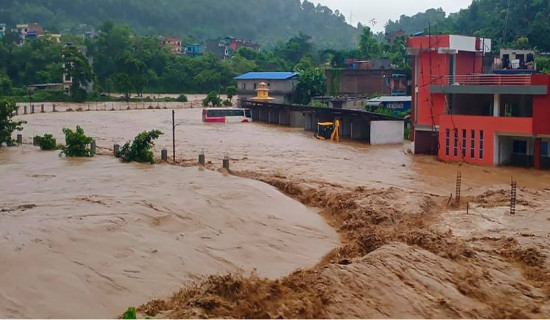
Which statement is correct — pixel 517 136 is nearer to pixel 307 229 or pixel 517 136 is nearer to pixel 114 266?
pixel 307 229

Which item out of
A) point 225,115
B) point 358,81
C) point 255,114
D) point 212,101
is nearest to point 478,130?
point 225,115

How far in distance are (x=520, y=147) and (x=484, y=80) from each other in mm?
2650

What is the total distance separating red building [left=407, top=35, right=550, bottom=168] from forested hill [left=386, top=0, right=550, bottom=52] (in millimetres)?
10508

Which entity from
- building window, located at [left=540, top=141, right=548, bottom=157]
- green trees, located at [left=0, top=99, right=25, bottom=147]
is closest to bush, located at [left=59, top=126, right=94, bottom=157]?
green trees, located at [left=0, top=99, right=25, bottom=147]

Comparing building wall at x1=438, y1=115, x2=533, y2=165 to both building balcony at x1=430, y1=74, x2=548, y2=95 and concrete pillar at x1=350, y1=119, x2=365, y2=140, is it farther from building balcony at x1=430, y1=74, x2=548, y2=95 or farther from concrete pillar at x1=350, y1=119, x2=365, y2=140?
concrete pillar at x1=350, y1=119, x2=365, y2=140

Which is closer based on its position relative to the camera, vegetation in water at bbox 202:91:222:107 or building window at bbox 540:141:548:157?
building window at bbox 540:141:548:157

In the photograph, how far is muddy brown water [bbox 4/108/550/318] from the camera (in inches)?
396

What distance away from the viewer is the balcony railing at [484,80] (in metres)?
23.5

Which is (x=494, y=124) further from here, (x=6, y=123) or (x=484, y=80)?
(x=6, y=123)

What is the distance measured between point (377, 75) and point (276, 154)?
22.4 meters

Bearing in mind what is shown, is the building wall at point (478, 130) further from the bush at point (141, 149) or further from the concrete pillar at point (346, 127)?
the bush at point (141, 149)

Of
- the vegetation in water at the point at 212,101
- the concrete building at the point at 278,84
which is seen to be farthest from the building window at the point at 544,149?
the vegetation in water at the point at 212,101

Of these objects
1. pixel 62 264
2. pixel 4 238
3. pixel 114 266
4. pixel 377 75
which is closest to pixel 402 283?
pixel 114 266

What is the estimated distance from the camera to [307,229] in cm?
1431
